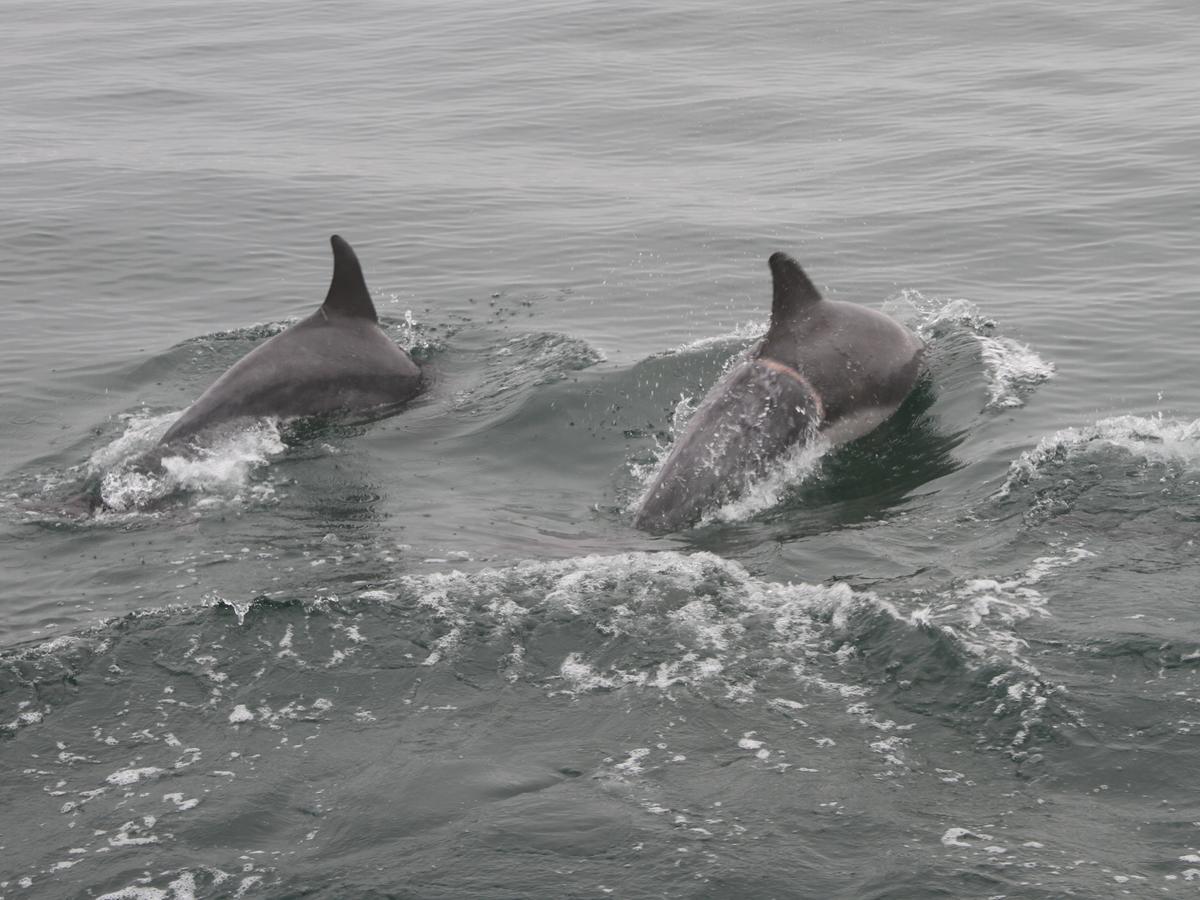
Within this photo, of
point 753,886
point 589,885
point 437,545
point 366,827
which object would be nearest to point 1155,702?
point 753,886

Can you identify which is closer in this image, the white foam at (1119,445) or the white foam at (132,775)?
the white foam at (132,775)

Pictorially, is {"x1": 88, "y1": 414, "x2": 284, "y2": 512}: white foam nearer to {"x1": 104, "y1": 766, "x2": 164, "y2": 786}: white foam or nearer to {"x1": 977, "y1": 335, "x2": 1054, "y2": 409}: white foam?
{"x1": 104, "y1": 766, "x2": 164, "y2": 786}: white foam

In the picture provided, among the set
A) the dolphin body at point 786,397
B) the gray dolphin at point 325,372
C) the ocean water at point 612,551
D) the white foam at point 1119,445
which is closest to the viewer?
the ocean water at point 612,551

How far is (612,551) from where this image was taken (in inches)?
483

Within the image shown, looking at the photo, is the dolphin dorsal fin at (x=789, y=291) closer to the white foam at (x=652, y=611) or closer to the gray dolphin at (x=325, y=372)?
the white foam at (x=652, y=611)

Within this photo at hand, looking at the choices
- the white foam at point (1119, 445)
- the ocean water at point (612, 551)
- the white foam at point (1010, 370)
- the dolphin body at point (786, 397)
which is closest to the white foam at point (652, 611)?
the ocean water at point (612, 551)

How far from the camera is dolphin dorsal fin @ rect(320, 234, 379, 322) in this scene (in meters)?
16.7

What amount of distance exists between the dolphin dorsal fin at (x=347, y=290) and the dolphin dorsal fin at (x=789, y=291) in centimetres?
463

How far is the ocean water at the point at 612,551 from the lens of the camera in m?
8.41

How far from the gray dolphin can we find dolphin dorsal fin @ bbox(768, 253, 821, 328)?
14.4 feet

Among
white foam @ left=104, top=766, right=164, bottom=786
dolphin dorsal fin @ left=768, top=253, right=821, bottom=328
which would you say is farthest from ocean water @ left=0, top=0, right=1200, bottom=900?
dolphin dorsal fin @ left=768, top=253, right=821, bottom=328

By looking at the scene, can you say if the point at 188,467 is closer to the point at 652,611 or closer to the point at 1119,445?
the point at 652,611

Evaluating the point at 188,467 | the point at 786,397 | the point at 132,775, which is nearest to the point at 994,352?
the point at 786,397

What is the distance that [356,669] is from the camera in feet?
33.8
